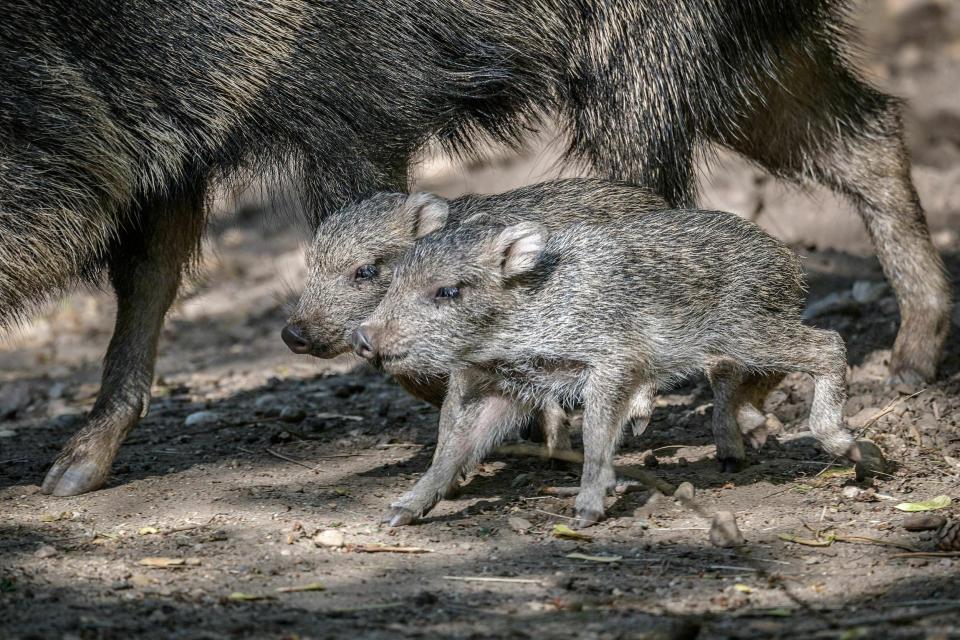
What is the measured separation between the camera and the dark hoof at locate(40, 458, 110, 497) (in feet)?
13.9

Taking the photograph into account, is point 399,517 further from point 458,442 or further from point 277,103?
point 277,103

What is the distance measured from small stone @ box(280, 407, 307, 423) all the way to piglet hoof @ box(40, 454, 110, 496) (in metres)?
0.99

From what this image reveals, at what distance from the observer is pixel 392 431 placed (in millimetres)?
5047

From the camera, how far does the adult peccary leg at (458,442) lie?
3.73 m

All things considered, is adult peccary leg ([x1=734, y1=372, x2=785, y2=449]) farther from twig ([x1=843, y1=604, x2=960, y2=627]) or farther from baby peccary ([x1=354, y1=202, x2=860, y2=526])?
twig ([x1=843, y1=604, x2=960, y2=627])

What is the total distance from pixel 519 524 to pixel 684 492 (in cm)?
52

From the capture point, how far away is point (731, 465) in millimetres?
4164

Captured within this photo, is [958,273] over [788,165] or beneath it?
beneath

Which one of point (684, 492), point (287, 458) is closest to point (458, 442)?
point (684, 492)

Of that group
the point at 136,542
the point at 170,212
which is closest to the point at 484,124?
the point at 170,212

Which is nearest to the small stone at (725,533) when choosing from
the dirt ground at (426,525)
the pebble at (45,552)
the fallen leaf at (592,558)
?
the dirt ground at (426,525)

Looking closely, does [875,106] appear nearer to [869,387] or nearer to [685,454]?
[869,387]

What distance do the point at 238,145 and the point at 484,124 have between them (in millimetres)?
856

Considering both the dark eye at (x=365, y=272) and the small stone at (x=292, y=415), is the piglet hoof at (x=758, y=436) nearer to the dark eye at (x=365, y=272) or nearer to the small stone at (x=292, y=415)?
the dark eye at (x=365, y=272)
